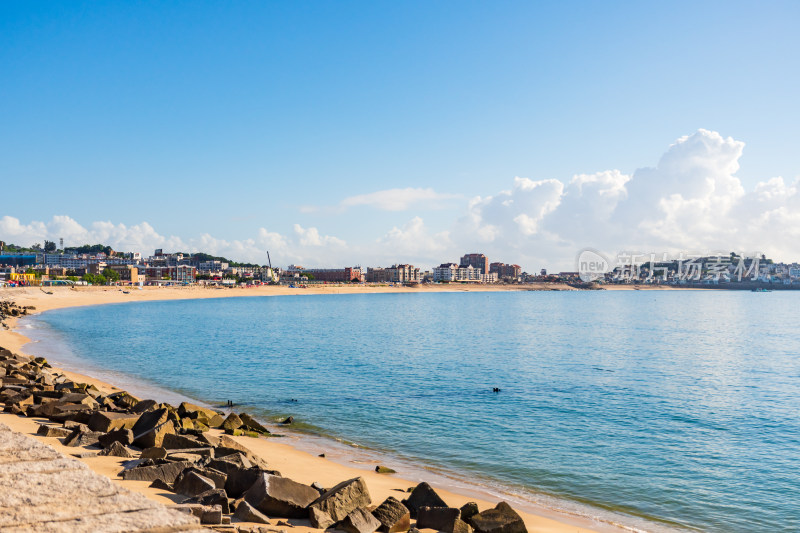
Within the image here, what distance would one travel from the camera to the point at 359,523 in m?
7.50

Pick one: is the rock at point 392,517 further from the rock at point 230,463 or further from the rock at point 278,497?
the rock at point 230,463

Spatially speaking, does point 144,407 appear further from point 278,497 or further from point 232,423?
point 278,497

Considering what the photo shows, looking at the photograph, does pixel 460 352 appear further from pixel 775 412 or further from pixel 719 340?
pixel 719 340

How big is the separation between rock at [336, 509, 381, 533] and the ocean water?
198 inches

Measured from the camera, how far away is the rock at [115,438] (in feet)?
34.7

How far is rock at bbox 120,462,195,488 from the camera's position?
841 centimetres

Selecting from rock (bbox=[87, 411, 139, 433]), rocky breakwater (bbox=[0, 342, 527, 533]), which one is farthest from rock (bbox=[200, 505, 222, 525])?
rock (bbox=[87, 411, 139, 433])

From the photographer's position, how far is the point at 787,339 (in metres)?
50.9

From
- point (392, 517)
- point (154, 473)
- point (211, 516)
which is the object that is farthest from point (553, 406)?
point (211, 516)

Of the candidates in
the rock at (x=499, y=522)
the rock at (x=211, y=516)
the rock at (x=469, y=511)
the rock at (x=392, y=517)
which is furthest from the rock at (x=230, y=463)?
the rock at (x=499, y=522)

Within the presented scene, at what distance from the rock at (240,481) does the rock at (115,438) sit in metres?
3.52

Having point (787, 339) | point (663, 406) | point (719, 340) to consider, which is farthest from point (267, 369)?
point (787, 339)

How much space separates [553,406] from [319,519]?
1472cm

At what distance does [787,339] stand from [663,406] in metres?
40.2
